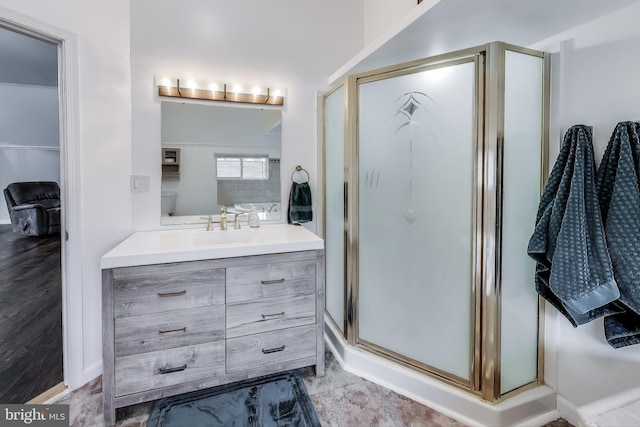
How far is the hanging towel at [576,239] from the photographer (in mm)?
1101

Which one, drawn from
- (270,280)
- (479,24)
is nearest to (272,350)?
(270,280)

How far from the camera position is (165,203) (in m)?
2.01

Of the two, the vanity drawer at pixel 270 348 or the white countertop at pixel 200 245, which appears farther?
the vanity drawer at pixel 270 348

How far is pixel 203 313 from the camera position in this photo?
1.50m

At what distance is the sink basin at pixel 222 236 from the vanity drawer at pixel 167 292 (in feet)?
1.47

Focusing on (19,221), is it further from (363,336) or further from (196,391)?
(363,336)

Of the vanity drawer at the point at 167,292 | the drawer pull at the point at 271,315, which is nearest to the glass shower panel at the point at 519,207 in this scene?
the drawer pull at the point at 271,315

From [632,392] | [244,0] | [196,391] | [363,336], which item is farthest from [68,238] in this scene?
[632,392]

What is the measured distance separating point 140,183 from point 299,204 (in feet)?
3.63

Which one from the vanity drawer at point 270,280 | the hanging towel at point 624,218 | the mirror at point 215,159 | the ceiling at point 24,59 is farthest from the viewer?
the ceiling at point 24,59

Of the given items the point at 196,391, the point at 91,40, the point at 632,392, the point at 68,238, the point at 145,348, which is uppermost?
the point at 91,40

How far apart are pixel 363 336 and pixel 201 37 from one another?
2.33 m

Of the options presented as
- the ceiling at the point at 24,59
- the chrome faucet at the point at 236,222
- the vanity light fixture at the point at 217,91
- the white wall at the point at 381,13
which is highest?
the white wall at the point at 381,13

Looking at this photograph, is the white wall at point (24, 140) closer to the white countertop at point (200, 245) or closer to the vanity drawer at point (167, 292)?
the white countertop at point (200, 245)
